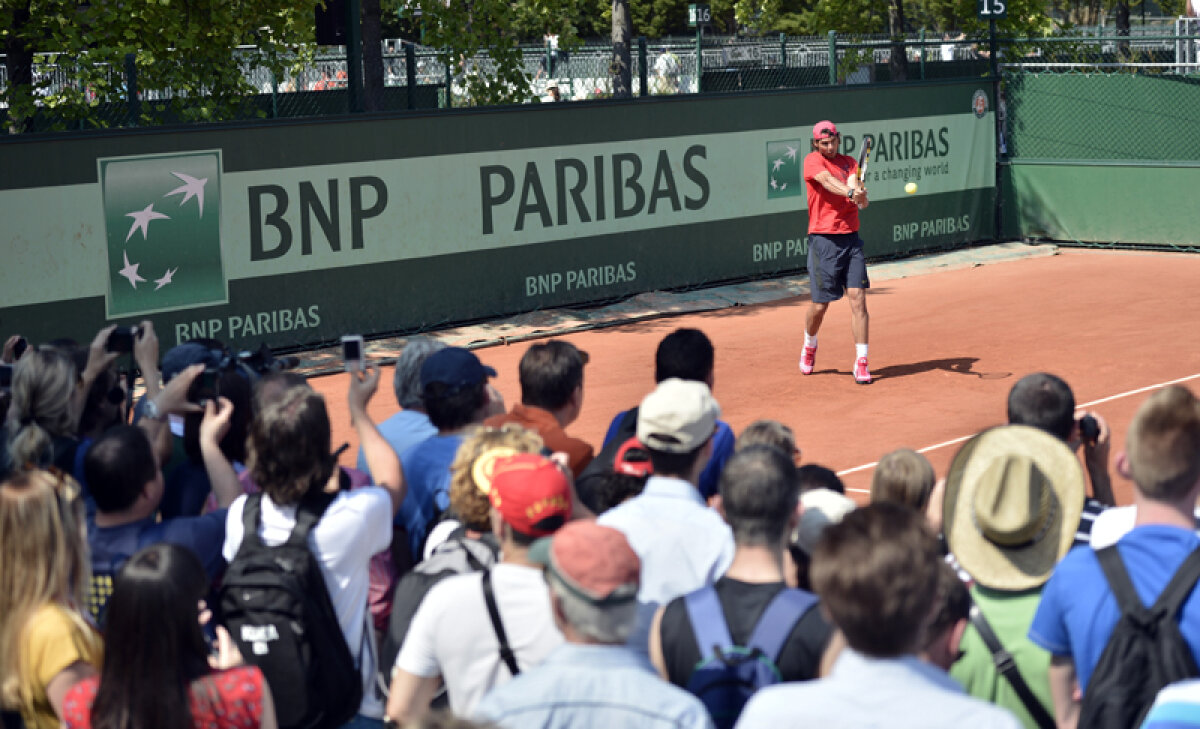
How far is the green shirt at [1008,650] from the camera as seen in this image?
3605 millimetres

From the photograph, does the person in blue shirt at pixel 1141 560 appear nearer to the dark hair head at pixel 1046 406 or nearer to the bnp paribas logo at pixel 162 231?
the dark hair head at pixel 1046 406

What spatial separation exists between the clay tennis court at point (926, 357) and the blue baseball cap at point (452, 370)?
3.87m

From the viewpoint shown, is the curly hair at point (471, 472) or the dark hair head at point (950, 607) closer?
the dark hair head at point (950, 607)

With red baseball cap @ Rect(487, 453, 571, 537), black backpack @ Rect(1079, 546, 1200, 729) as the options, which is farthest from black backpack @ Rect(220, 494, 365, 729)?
black backpack @ Rect(1079, 546, 1200, 729)

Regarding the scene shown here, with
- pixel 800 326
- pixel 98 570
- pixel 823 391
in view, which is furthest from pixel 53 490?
pixel 800 326

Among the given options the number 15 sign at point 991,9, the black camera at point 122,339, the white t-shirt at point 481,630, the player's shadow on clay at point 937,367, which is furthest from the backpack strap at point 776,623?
the number 15 sign at point 991,9

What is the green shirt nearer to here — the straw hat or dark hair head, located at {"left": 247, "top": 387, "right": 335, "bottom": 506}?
the straw hat

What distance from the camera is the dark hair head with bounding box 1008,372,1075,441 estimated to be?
4711 mm

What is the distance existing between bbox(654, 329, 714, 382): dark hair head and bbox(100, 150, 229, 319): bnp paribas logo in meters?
7.61

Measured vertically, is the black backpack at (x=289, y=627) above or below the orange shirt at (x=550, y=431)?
below

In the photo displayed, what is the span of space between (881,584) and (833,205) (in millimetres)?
9330

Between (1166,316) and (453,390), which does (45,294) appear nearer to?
(453,390)

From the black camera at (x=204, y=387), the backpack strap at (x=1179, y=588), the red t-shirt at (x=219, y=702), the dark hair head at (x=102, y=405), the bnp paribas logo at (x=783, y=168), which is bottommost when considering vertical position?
the red t-shirt at (x=219, y=702)

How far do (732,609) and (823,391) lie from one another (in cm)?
817
